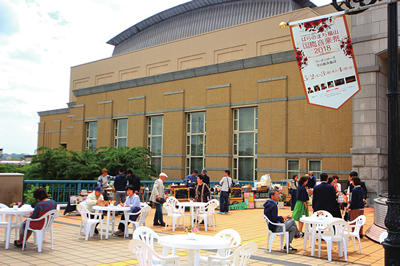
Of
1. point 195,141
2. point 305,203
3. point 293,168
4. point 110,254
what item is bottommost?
Result: point 110,254

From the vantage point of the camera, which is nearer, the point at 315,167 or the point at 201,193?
the point at 201,193

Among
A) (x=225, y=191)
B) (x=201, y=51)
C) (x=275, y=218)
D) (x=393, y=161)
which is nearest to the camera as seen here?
(x=393, y=161)

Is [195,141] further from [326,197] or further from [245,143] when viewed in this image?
[326,197]

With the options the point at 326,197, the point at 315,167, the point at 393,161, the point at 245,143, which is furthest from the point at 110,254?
the point at 245,143

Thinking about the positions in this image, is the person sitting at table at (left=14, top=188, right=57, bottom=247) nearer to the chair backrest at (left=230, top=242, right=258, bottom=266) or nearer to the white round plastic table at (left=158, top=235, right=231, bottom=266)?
the white round plastic table at (left=158, top=235, right=231, bottom=266)

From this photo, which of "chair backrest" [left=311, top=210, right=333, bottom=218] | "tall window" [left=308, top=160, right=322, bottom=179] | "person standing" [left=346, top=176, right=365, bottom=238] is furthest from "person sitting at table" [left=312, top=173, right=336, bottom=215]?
"tall window" [left=308, top=160, right=322, bottom=179]

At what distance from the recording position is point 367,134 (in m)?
18.3

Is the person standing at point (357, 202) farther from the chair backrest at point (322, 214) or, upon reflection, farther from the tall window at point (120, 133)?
the tall window at point (120, 133)

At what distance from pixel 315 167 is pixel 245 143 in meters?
5.00

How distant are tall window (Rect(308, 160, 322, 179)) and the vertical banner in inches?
544

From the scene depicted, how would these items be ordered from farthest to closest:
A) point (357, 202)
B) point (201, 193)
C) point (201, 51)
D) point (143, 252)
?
point (201, 51), point (201, 193), point (357, 202), point (143, 252)

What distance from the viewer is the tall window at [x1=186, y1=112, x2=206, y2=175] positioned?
26.7 m

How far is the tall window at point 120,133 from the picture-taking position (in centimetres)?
3144

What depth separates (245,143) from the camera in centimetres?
2480
